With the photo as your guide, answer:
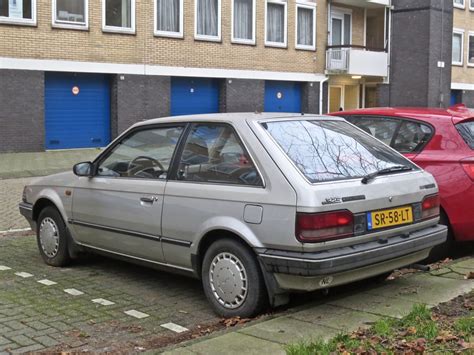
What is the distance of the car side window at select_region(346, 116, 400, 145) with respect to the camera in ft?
24.0

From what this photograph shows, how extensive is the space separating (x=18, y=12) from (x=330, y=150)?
1669 centimetres

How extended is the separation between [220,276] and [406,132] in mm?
3266

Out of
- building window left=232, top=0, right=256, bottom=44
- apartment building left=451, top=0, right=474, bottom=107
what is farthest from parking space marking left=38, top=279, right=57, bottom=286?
apartment building left=451, top=0, right=474, bottom=107

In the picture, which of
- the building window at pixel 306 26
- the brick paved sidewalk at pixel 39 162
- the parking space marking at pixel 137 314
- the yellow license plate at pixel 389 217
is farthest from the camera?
the building window at pixel 306 26

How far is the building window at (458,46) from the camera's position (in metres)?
37.0

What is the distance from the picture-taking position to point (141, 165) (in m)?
5.88

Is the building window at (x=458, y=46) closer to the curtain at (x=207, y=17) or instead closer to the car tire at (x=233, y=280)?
the curtain at (x=207, y=17)

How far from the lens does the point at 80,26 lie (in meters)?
20.8

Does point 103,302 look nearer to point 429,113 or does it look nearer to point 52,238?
point 52,238

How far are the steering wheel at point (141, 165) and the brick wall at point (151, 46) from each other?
14840mm

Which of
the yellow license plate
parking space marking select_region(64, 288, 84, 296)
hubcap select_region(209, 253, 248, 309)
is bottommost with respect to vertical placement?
parking space marking select_region(64, 288, 84, 296)

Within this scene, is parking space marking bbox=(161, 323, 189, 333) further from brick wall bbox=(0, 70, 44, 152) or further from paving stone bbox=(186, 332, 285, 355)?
brick wall bbox=(0, 70, 44, 152)

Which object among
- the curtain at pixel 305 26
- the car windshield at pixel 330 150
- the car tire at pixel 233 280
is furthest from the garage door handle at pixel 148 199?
the curtain at pixel 305 26

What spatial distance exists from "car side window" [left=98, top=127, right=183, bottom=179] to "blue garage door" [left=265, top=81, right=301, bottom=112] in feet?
68.9
